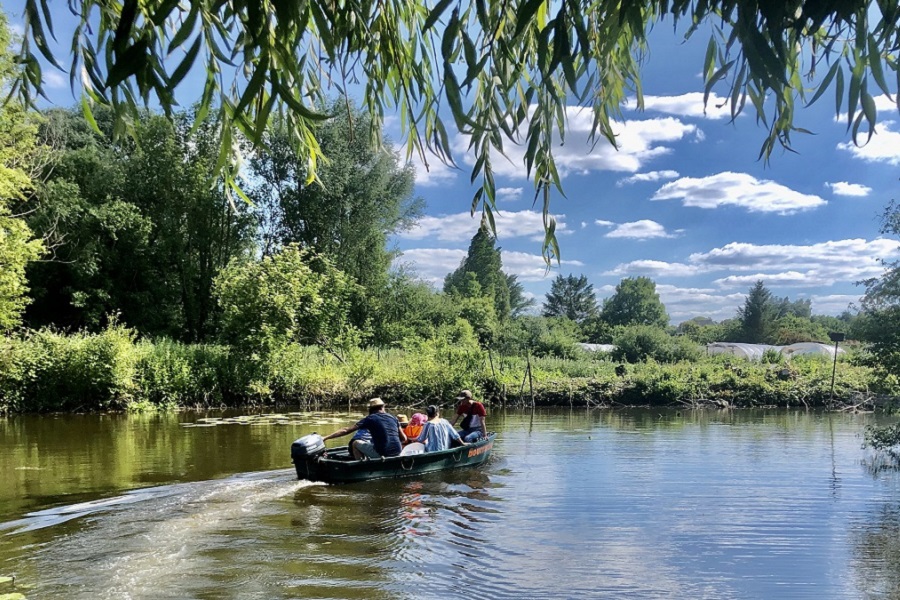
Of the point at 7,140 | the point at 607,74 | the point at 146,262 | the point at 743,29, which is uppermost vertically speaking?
the point at 7,140

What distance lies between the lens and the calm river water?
21.2ft

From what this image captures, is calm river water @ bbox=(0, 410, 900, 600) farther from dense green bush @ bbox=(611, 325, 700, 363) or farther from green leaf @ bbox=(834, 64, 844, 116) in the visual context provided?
dense green bush @ bbox=(611, 325, 700, 363)

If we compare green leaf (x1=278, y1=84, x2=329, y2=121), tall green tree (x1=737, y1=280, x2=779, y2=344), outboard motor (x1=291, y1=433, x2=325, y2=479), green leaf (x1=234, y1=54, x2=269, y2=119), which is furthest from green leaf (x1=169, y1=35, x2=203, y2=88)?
tall green tree (x1=737, y1=280, x2=779, y2=344)

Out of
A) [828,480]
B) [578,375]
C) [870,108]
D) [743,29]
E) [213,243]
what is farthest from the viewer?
[213,243]

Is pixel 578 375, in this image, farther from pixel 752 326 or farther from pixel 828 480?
pixel 752 326

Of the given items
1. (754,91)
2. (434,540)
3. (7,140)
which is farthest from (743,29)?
(7,140)

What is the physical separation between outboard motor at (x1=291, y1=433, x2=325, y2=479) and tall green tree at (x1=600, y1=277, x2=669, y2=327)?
78.8 m

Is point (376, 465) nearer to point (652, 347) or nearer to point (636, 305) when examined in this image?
point (652, 347)

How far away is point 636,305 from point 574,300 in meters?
10.3

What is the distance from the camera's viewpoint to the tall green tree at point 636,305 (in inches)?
3403

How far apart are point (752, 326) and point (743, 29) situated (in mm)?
72824

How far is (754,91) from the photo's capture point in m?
2.46

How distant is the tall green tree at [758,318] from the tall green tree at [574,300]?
27.3 metres

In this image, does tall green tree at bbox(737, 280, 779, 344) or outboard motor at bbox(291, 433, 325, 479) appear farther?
tall green tree at bbox(737, 280, 779, 344)
